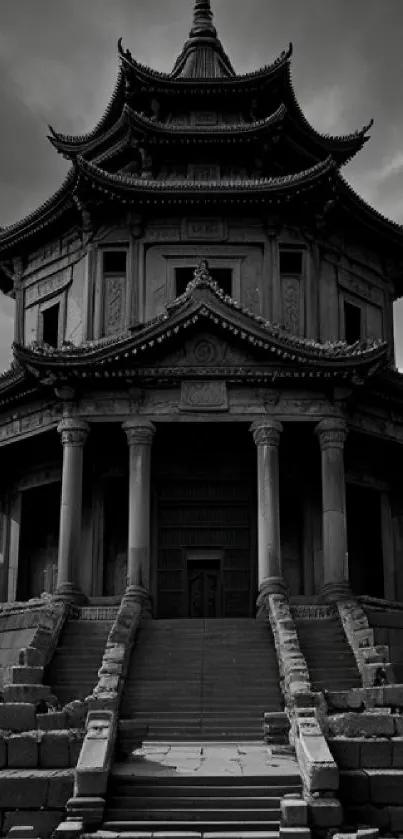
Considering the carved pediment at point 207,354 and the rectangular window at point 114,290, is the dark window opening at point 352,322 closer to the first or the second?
the carved pediment at point 207,354

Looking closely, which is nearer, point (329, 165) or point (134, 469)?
point (134, 469)

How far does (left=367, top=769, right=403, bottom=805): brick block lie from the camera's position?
56.4 feet

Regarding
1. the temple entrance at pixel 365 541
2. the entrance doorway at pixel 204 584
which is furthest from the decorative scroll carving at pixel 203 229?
the entrance doorway at pixel 204 584

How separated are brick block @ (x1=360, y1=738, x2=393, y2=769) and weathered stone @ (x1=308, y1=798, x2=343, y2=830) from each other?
5.16 ft

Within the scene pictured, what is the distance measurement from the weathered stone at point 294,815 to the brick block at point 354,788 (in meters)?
1.27

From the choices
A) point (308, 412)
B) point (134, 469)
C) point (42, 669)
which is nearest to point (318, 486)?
point (308, 412)

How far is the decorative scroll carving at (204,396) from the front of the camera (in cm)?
2909

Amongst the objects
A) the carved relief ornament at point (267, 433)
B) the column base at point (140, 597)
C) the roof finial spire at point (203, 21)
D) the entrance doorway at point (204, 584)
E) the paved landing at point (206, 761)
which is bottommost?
the paved landing at point (206, 761)

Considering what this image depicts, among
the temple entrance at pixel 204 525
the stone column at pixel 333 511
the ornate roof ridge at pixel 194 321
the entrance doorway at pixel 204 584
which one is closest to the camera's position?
the stone column at pixel 333 511

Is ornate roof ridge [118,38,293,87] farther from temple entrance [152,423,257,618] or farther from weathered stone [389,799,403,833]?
weathered stone [389,799,403,833]

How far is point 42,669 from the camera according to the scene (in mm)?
22562

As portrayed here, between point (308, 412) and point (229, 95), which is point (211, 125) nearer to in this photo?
point (229, 95)

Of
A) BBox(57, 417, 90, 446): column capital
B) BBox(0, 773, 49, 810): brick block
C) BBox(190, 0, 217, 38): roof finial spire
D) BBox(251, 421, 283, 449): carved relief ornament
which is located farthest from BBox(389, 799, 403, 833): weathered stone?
BBox(190, 0, 217, 38): roof finial spire

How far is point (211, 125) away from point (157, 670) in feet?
66.5
